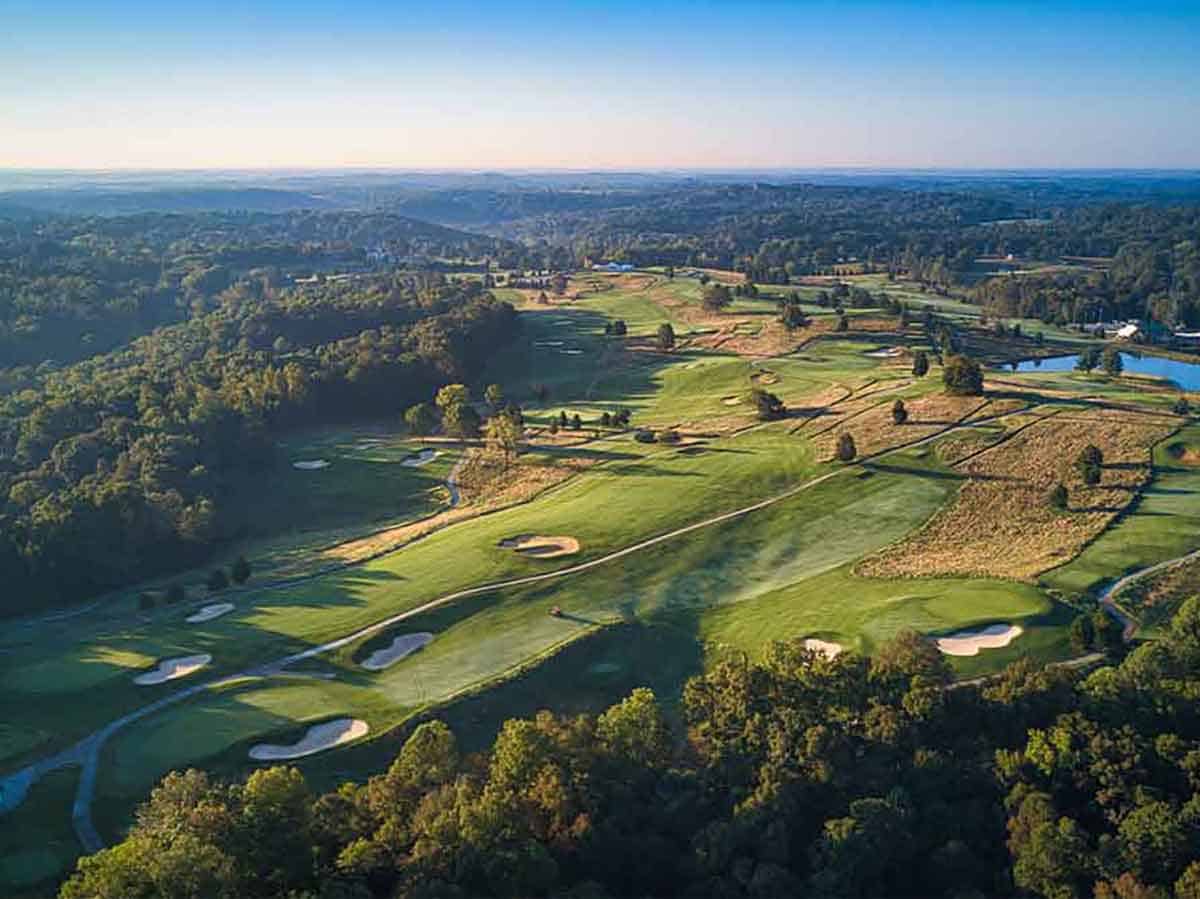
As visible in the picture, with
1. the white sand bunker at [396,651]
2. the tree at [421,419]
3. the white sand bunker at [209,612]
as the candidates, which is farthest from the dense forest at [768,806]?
the tree at [421,419]

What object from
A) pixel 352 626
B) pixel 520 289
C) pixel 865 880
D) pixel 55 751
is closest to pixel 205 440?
pixel 352 626

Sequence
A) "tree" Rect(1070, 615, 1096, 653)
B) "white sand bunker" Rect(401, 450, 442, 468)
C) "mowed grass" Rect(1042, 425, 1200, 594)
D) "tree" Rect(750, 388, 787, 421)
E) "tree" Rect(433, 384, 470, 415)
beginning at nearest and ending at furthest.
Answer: "tree" Rect(1070, 615, 1096, 653) → "mowed grass" Rect(1042, 425, 1200, 594) → "tree" Rect(750, 388, 787, 421) → "white sand bunker" Rect(401, 450, 442, 468) → "tree" Rect(433, 384, 470, 415)

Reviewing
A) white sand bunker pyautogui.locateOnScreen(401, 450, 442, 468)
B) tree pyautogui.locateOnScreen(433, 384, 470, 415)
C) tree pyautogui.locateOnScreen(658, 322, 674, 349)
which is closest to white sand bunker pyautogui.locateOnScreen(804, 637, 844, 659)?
white sand bunker pyautogui.locateOnScreen(401, 450, 442, 468)

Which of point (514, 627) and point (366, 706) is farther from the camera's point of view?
point (514, 627)

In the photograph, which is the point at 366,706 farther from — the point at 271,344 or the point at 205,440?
the point at 271,344

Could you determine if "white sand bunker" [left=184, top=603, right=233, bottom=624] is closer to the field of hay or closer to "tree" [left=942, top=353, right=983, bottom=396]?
the field of hay
